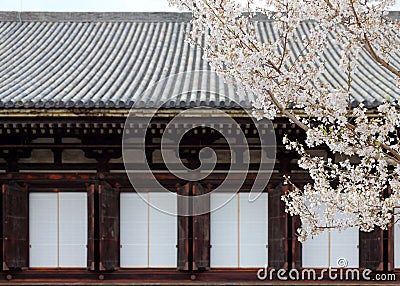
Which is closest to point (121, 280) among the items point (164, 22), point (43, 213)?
point (43, 213)

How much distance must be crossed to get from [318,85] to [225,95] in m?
3.68

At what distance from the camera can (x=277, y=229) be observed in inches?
416

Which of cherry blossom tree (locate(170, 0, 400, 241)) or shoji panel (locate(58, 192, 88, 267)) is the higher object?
cherry blossom tree (locate(170, 0, 400, 241))

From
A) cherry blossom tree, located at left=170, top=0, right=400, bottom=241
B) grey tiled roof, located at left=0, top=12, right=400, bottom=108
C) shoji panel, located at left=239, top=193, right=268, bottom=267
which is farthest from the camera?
shoji panel, located at left=239, top=193, right=268, bottom=267

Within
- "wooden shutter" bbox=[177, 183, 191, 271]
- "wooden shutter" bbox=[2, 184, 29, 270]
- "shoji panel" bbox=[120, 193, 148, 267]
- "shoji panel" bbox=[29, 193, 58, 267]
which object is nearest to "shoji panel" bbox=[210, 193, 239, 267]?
"wooden shutter" bbox=[177, 183, 191, 271]

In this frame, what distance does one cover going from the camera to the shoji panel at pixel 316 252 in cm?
1075

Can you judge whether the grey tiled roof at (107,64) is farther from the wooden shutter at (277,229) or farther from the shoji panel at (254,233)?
the shoji panel at (254,233)

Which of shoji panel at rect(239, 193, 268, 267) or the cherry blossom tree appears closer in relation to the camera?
the cherry blossom tree

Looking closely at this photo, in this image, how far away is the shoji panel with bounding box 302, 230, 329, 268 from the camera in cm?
1075

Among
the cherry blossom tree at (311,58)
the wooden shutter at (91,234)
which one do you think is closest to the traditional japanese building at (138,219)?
the wooden shutter at (91,234)

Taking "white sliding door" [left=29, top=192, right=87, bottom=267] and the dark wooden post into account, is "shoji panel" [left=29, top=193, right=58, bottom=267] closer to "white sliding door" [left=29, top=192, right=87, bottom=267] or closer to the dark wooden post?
"white sliding door" [left=29, top=192, right=87, bottom=267]

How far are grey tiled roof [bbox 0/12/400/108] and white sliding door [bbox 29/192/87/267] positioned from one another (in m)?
1.61

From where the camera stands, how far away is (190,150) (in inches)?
415

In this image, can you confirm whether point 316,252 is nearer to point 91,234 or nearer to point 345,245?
point 345,245
